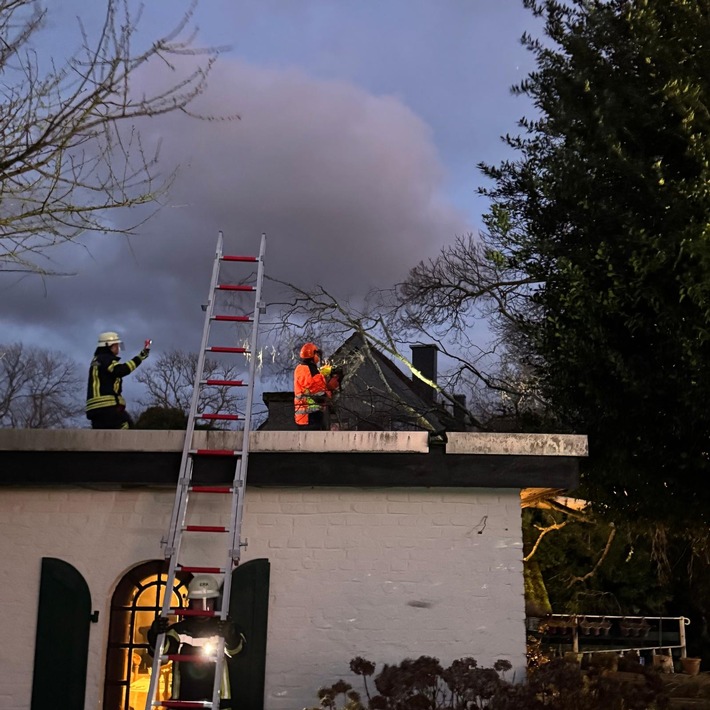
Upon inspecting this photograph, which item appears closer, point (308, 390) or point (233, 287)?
point (233, 287)

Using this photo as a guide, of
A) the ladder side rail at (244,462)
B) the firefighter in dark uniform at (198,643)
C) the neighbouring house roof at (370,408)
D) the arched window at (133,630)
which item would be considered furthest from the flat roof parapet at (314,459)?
the neighbouring house roof at (370,408)

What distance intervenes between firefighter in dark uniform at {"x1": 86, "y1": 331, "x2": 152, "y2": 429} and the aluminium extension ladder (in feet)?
4.24

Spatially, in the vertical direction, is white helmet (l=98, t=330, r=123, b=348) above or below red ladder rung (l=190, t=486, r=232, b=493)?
above

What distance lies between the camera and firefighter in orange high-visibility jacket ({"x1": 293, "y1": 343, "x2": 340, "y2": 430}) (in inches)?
389

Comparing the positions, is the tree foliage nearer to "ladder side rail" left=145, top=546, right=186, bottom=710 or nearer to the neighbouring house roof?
the neighbouring house roof

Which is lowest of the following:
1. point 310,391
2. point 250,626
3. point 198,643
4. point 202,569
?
point 198,643

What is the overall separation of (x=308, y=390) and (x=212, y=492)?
291 cm

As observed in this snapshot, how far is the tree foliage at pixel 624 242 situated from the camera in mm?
9359

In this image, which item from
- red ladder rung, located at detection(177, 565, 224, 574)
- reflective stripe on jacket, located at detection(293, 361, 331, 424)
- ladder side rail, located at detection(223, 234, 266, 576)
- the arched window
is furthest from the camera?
reflective stripe on jacket, located at detection(293, 361, 331, 424)

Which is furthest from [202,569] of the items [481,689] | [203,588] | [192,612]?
[481,689]

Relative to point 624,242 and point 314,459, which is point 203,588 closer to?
point 314,459

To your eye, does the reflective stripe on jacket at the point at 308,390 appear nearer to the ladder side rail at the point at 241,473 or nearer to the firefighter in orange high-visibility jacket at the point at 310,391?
the firefighter in orange high-visibility jacket at the point at 310,391

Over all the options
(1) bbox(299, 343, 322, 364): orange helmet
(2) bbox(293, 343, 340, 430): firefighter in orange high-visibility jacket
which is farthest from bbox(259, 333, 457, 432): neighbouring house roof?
(1) bbox(299, 343, 322, 364): orange helmet

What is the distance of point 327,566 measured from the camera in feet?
24.4
